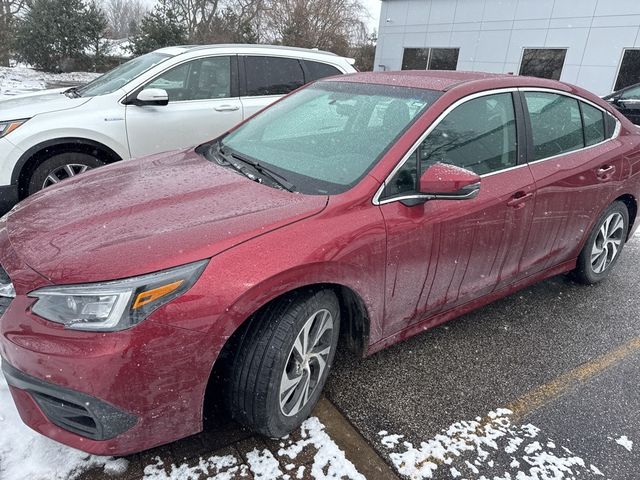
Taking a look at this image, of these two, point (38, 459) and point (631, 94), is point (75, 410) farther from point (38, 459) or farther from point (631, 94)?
point (631, 94)

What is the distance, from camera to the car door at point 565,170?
116 inches

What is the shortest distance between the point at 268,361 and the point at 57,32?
2571cm

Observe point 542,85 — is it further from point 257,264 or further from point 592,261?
point 257,264

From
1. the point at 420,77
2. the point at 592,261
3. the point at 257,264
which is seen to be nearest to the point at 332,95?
the point at 420,77

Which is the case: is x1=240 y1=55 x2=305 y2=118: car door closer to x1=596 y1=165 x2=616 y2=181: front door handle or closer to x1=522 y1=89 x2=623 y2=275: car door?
x1=522 y1=89 x2=623 y2=275: car door

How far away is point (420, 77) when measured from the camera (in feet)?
9.32

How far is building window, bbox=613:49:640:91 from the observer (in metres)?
13.3

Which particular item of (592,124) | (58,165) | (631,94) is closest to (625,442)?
(592,124)

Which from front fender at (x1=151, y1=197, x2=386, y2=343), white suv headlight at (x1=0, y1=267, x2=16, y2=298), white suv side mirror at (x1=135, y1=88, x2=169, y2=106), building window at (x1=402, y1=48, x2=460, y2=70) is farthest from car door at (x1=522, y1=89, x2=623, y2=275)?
building window at (x1=402, y1=48, x2=460, y2=70)

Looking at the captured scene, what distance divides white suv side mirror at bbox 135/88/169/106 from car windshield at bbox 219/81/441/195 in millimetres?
1663

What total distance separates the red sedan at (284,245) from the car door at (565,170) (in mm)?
16

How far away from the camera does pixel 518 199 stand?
8.92 feet

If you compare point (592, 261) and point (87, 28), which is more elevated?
point (87, 28)

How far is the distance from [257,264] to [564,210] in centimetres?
233
